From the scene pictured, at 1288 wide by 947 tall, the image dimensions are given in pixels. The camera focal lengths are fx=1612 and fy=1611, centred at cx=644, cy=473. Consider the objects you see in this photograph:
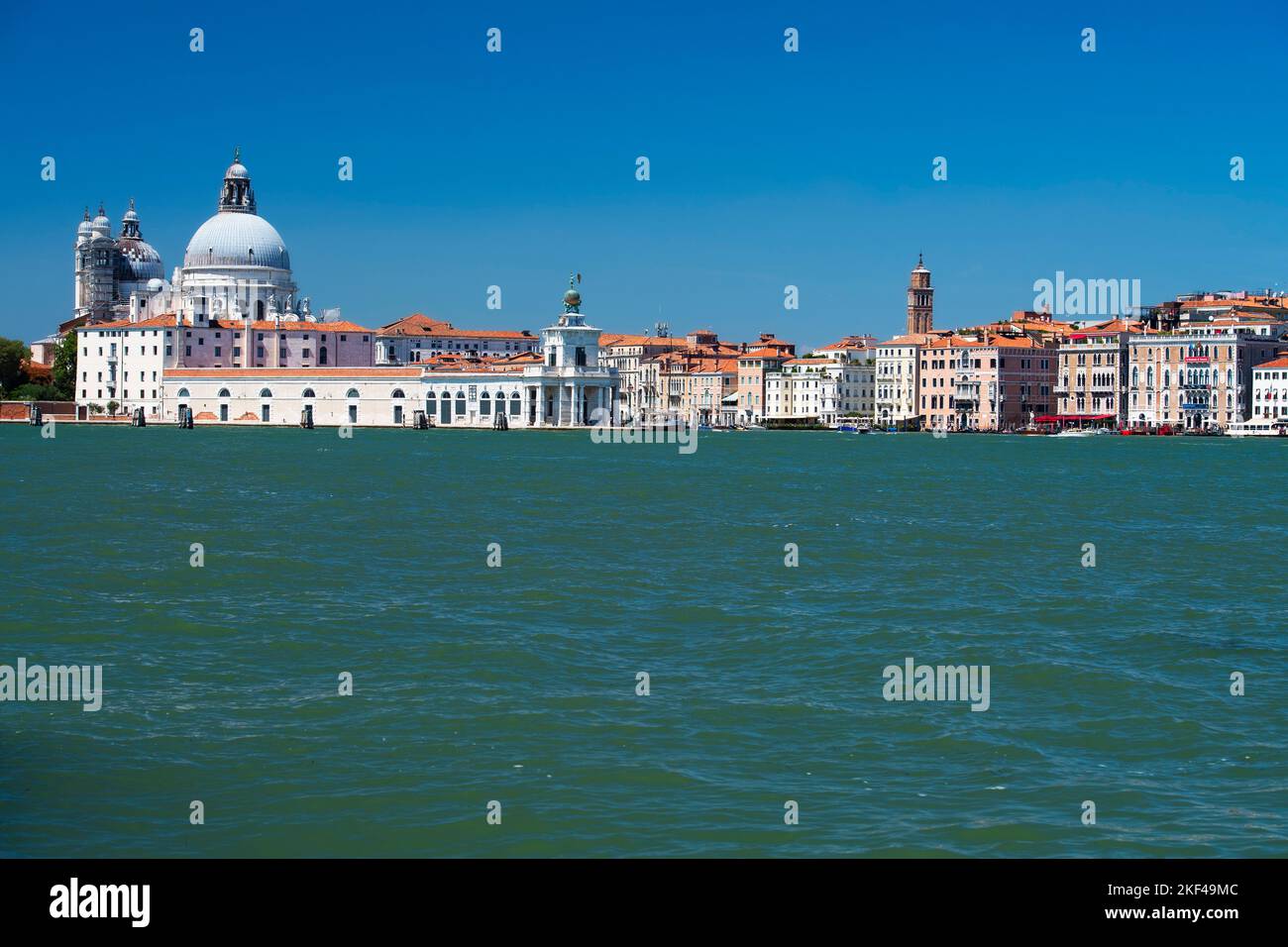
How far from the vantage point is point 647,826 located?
6633 mm

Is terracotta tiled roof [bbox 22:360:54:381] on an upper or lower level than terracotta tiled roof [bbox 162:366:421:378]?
upper

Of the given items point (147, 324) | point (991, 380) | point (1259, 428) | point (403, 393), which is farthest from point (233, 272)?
point (1259, 428)

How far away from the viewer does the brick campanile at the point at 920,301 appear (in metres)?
104

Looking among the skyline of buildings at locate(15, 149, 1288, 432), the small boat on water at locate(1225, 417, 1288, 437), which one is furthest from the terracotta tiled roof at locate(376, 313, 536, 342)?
the small boat on water at locate(1225, 417, 1288, 437)

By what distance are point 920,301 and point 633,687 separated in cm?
9732

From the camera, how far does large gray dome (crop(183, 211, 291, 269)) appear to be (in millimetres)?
89750

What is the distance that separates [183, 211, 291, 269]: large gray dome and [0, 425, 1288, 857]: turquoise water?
7005 centimetres

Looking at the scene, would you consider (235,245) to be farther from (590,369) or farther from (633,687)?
(633,687)

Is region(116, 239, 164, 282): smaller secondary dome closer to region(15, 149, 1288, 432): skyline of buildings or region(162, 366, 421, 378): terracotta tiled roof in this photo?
region(15, 149, 1288, 432): skyline of buildings

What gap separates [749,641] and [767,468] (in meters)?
30.1

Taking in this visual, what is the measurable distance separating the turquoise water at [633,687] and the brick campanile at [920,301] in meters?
83.6

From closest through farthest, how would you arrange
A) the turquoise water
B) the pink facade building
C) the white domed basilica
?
the turquoise water
the pink facade building
the white domed basilica

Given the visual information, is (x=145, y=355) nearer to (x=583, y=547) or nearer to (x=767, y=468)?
(x=767, y=468)
